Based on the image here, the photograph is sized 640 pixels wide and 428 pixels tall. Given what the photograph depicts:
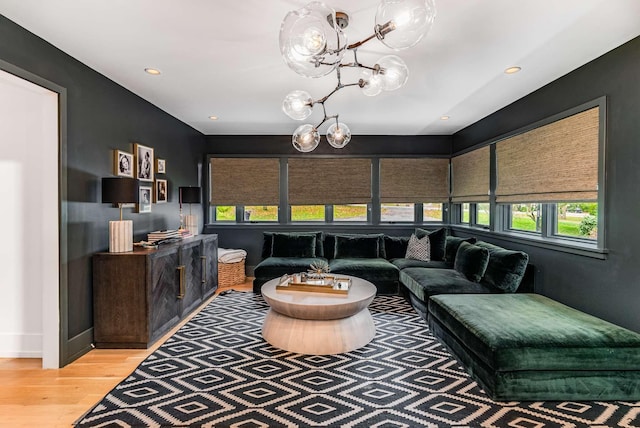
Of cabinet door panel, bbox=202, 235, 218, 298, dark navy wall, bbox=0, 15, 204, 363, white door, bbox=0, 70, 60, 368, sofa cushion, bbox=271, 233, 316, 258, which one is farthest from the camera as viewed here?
sofa cushion, bbox=271, 233, 316, 258

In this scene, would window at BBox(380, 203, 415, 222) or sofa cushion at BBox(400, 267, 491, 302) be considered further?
window at BBox(380, 203, 415, 222)

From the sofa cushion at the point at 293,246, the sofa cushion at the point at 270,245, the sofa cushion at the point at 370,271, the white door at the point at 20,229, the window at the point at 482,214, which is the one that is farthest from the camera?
the sofa cushion at the point at 270,245

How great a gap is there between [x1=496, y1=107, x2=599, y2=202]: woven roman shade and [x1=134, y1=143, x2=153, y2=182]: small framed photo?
4326 mm

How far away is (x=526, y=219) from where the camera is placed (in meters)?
4.39

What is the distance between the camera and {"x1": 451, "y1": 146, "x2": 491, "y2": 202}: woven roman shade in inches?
201

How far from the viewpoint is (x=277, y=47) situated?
284cm

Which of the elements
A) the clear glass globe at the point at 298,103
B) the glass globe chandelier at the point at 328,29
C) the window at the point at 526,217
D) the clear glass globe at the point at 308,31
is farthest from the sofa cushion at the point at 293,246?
the clear glass globe at the point at 308,31

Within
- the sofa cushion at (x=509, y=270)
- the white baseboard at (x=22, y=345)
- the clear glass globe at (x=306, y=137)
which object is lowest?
the white baseboard at (x=22, y=345)

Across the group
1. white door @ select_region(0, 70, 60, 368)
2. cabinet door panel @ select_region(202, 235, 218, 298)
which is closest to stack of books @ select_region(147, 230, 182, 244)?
cabinet door panel @ select_region(202, 235, 218, 298)

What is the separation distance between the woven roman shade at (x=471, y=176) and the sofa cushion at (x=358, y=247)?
1557mm

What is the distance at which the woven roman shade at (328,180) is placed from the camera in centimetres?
643

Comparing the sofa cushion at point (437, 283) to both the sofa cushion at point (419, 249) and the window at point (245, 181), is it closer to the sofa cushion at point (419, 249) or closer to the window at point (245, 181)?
the sofa cushion at point (419, 249)

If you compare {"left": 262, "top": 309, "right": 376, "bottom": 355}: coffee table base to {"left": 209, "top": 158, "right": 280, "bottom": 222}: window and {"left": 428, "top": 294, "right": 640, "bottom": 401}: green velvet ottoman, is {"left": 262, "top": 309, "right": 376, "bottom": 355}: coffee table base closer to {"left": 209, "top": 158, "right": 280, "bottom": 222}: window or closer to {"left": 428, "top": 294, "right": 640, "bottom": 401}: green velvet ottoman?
→ {"left": 428, "top": 294, "right": 640, "bottom": 401}: green velvet ottoman

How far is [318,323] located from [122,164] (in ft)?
8.42
